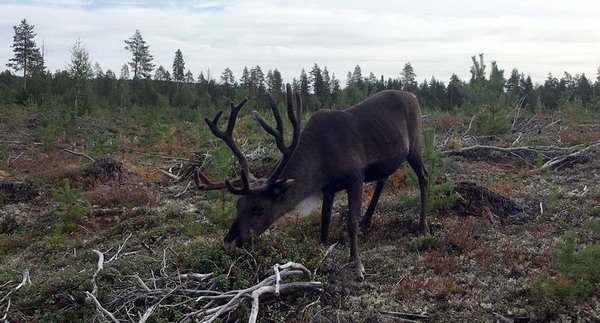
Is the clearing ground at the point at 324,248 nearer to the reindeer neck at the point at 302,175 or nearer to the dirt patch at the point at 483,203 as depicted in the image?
the dirt patch at the point at 483,203

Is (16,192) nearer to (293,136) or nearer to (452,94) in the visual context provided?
(293,136)

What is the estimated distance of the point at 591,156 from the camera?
11.3 metres

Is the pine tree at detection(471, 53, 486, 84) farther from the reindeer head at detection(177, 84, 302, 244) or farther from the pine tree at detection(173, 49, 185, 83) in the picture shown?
the pine tree at detection(173, 49, 185, 83)

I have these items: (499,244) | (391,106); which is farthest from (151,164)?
(499,244)

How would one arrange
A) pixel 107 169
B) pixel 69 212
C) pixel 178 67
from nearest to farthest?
pixel 69 212, pixel 107 169, pixel 178 67

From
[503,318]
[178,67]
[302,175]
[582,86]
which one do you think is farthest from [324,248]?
[178,67]

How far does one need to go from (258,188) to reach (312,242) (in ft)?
2.79

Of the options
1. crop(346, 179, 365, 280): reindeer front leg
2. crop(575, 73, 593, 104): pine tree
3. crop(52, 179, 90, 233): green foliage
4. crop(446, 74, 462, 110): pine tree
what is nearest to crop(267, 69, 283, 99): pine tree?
crop(446, 74, 462, 110): pine tree

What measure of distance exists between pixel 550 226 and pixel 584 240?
2.57ft

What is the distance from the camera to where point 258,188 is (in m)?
5.16

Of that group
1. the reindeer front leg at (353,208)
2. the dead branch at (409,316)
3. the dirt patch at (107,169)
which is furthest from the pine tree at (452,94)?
the dead branch at (409,316)

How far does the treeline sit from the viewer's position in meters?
17.8

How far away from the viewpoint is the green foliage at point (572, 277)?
14.4ft

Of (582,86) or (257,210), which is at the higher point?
(582,86)
